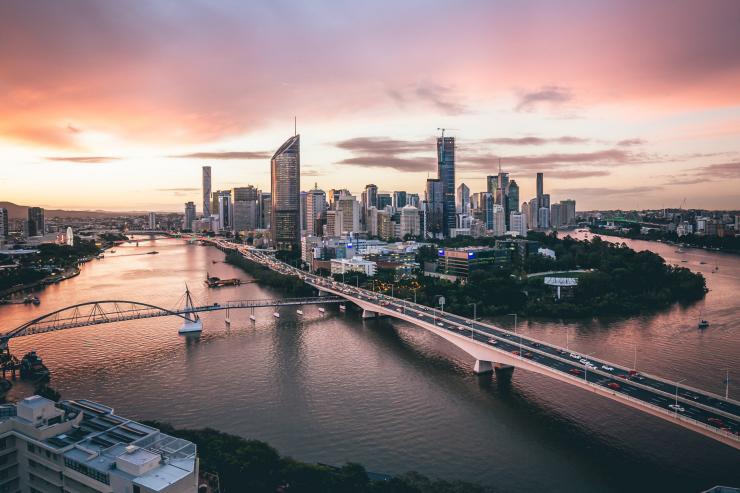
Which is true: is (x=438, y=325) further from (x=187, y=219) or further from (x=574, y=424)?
(x=187, y=219)

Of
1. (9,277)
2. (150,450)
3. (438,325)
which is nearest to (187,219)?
(9,277)

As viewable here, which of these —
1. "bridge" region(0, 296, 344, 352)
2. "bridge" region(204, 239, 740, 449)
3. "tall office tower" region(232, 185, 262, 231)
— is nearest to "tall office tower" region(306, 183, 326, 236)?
"tall office tower" region(232, 185, 262, 231)

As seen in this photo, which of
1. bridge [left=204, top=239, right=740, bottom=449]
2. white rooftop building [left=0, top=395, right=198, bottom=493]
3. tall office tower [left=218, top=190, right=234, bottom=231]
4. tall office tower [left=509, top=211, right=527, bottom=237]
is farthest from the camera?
tall office tower [left=218, top=190, right=234, bottom=231]

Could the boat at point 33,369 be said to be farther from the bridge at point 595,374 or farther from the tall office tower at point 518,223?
the tall office tower at point 518,223

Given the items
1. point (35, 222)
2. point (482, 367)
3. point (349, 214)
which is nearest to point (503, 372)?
point (482, 367)

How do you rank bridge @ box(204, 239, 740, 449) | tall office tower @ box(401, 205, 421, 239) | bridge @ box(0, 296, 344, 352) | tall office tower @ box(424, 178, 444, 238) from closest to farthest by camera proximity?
bridge @ box(204, 239, 740, 449)
bridge @ box(0, 296, 344, 352)
tall office tower @ box(401, 205, 421, 239)
tall office tower @ box(424, 178, 444, 238)

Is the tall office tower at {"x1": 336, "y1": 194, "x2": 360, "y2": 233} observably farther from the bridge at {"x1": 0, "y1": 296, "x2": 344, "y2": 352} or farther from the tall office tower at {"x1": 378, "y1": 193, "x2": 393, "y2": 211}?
the bridge at {"x1": 0, "y1": 296, "x2": 344, "y2": 352}
